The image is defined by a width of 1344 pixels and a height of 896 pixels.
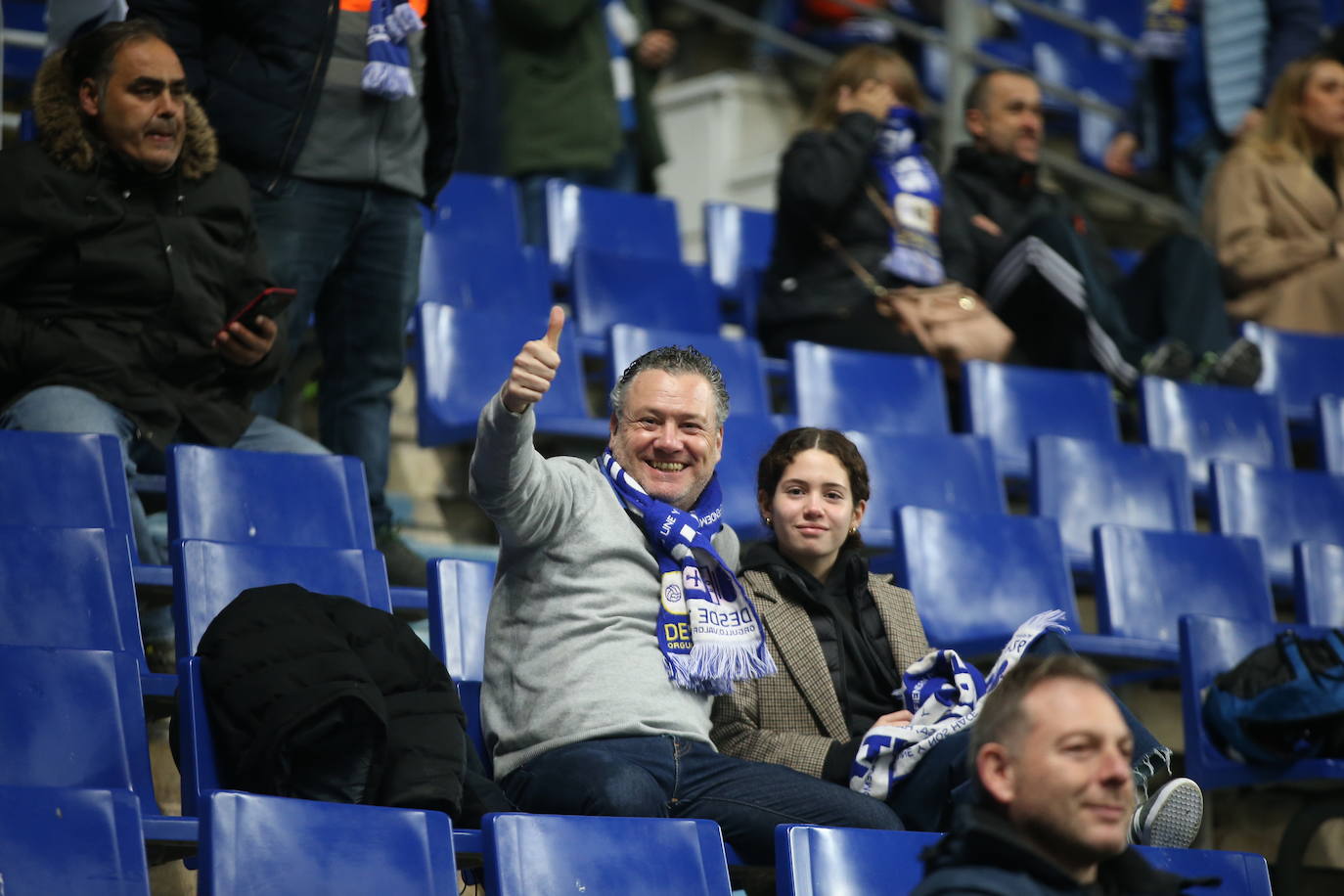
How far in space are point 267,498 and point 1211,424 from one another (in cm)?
257

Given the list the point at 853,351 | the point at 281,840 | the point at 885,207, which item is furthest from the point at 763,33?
the point at 281,840

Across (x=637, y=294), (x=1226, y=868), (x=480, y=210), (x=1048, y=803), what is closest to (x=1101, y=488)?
(x=637, y=294)

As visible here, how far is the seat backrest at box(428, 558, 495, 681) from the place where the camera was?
9.06 feet

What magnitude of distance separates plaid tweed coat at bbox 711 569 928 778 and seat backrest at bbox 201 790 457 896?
0.64 m

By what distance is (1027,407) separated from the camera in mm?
4398

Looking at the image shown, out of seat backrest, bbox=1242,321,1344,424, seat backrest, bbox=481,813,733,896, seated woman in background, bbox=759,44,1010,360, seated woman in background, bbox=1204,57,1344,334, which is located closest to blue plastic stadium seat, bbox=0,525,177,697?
seat backrest, bbox=481,813,733,896

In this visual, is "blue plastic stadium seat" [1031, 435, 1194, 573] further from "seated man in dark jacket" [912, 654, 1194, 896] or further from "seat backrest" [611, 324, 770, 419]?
"seated man in dark jacket" [912, 654, 1194, 896]

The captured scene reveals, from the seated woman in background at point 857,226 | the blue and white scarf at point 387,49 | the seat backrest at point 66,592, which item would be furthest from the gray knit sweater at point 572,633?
the seated woman in background at point 857,226

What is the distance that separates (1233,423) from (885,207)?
102 cm

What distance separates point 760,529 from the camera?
3.75 metres

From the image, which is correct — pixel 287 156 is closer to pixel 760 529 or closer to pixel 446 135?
pixel 446 135

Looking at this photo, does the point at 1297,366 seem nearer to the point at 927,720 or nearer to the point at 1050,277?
the point at 1050,277

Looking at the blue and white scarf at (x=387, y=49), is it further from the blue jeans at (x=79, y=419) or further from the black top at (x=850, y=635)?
the black top at (x=850, y=635)

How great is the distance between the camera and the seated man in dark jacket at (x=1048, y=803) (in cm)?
173
